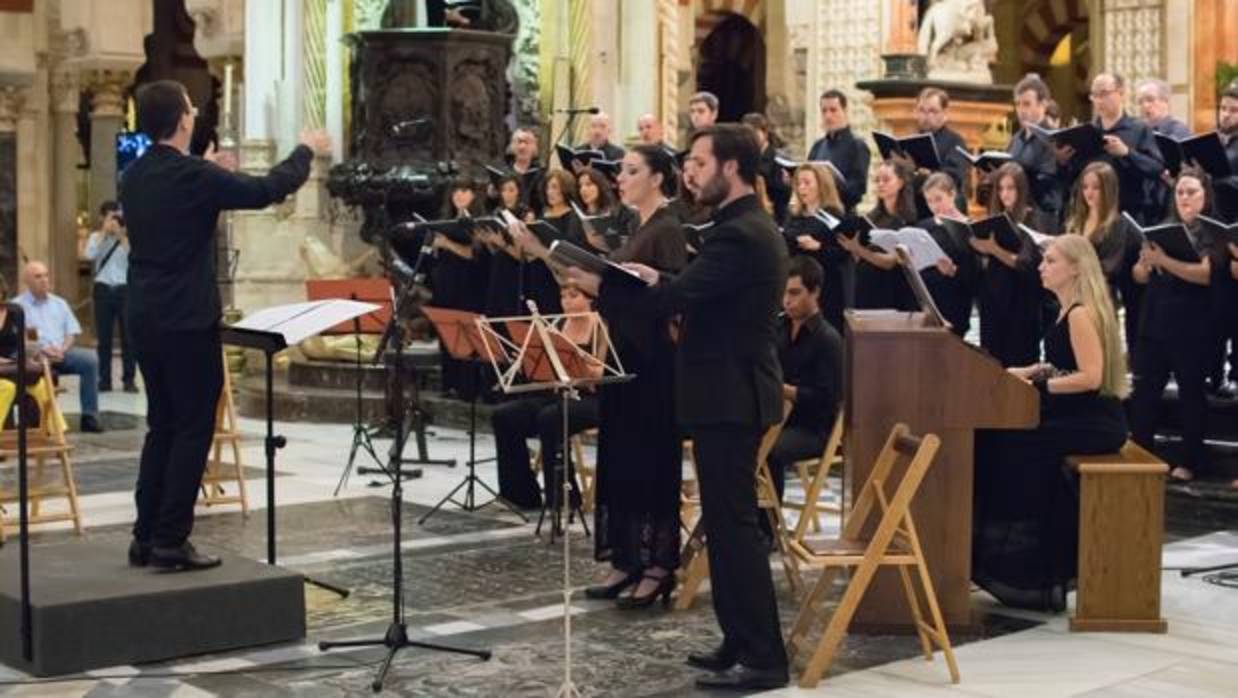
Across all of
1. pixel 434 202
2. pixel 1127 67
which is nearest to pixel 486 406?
pixel 434 202

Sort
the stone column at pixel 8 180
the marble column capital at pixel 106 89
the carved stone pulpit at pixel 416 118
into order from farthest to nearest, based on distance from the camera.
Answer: the marble column capital at pixel 106 89, the stone column at pixel 8 180, the carved stone pulpit at pixel 416 118

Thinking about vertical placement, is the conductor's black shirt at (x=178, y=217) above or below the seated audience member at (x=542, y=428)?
above

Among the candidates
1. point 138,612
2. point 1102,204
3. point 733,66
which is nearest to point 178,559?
point 138,612

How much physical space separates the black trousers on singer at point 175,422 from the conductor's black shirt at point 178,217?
3.6 inches

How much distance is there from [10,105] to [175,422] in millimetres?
15944

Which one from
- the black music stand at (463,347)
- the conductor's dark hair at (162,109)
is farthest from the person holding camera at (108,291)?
the conductor's dark hair at (162,109)

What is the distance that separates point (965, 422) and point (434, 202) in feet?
28.3

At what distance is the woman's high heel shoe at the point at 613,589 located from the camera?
328 inches

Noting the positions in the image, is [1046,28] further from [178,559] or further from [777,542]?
[178,559]

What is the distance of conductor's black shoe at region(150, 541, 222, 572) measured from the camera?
752 centimetres

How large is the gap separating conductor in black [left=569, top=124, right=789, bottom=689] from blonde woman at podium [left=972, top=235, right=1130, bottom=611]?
69.5 inches

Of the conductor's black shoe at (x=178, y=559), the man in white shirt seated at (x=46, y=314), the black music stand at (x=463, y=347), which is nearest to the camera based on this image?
the conductor's black shoe at (x=178, y=559)

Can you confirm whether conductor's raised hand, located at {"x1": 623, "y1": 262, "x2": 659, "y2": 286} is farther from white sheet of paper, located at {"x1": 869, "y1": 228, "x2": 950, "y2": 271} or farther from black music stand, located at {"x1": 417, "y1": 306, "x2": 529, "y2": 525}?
white sheet of paper, located at {"x1": 869, "y1": 228, "x2": 950, "y2": 271}

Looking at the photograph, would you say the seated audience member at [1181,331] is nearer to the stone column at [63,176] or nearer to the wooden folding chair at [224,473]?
the wooden folding chair at [224,473]
